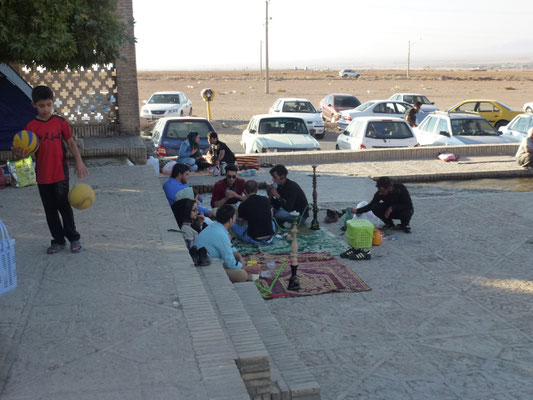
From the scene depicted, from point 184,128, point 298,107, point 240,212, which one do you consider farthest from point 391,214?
point 298,107

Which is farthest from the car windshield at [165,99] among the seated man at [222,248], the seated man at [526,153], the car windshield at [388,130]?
the seated man at [222,248]

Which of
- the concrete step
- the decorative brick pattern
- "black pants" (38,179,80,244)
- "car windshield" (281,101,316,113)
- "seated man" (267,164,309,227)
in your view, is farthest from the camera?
"car windshield" (281,101,316,113)

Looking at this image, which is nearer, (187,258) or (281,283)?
(187,258)

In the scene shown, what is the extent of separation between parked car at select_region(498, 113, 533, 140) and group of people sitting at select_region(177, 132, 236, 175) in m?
9.53

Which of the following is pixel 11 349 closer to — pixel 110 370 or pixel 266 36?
pixel 110 370

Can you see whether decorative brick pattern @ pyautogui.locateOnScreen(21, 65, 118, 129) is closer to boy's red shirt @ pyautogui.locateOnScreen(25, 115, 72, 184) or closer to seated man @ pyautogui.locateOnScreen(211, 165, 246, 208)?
seated man @ pyautogui.locateOnScreen(211, 165, 246, 208)

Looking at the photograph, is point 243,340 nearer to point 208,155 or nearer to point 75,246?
point 75,246

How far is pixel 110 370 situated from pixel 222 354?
0.72 meters

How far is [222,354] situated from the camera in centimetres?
418

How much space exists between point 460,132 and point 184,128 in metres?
7.74

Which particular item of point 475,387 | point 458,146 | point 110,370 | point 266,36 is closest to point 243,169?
point 458,146

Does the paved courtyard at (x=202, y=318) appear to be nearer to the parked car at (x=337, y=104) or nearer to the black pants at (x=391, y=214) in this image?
the black pants at (x=391, y=214)

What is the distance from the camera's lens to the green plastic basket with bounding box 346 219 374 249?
8680mm

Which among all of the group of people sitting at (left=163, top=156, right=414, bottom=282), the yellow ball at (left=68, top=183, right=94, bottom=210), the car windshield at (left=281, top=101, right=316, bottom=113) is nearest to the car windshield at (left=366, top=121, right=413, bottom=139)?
the group of people sitting at (left=163, top=156, right=414, bottom=282)
